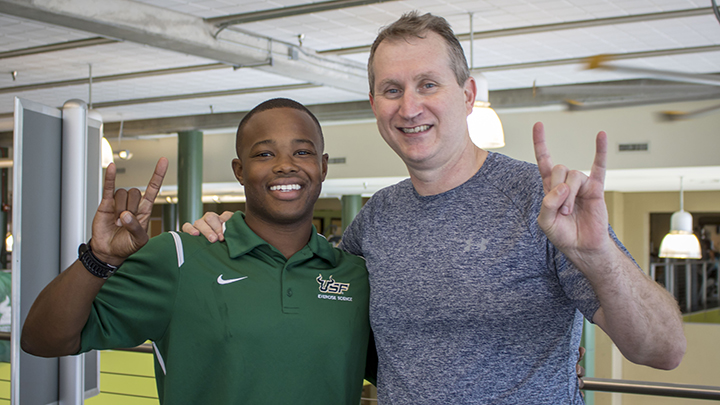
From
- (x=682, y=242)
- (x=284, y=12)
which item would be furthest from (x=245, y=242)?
(x=682, y=242)

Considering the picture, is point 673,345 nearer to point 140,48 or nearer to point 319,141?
point 319,141

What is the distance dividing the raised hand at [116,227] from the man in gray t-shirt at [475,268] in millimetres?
290

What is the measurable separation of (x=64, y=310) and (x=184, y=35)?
364 cm

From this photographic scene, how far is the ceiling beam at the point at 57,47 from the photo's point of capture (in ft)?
17.8

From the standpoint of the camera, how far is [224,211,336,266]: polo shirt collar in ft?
5.03

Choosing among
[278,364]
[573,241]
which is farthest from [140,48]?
[573,241]

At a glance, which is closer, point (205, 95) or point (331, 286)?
point (331, 286)

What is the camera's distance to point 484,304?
1.33m

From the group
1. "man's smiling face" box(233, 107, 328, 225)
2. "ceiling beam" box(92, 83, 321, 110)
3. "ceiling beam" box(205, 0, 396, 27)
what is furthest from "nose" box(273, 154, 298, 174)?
"ceiling beam" box(92, 83, 321, 110)

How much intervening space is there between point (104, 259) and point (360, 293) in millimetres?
616

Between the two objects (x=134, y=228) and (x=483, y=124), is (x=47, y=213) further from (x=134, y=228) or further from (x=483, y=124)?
(x=483, y=124)

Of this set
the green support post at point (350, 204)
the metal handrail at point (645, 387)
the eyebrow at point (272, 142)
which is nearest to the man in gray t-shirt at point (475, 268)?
the eyebrow at point (272, 142)

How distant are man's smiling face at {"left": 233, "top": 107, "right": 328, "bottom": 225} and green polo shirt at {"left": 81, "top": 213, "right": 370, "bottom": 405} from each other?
4.2 inches

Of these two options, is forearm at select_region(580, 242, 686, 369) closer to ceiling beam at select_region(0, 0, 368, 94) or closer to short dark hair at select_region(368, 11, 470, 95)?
short dark hair at select_region(368, 11, 470, 95)
